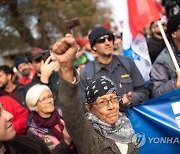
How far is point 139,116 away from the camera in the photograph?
3.54m

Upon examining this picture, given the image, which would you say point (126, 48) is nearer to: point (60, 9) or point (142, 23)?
point (142, 23)

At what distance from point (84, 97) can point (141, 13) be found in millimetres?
1206

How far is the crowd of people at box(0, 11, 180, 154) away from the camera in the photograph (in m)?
2.05

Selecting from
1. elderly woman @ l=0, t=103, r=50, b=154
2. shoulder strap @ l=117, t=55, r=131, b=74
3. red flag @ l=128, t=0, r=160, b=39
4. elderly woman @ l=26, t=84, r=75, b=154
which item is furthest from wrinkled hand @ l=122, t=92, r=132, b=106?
elderly woman @ l=0, t=103, r=50, b=154

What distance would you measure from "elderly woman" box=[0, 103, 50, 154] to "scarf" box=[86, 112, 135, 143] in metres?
0.41

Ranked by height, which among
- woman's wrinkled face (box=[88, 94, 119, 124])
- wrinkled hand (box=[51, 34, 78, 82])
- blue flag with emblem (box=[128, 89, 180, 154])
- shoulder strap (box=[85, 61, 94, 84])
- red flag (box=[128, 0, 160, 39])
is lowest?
blue flag with emblem (box=[128, 89, 180, 154])

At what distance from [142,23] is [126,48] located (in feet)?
2.83

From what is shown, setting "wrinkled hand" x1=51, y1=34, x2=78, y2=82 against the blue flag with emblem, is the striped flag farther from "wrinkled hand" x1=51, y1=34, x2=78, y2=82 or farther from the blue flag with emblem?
"wrinkled hand" x1=51, y1=34, x2=78, y2=82

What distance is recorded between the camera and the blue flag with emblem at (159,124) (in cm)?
329

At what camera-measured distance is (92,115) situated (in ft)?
8.10

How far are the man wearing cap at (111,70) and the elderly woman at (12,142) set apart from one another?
135cm

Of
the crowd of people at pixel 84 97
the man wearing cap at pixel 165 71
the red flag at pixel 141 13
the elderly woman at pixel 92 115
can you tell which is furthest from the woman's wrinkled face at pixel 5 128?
the red flag at pixel 141 13

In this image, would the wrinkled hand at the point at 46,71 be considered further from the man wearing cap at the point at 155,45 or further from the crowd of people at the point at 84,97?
the man wearing cap at the point at 155,45

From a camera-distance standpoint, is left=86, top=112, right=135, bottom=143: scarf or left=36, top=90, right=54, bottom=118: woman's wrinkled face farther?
left=36, top=90, right=54, bottom=118: woman's wrinkled face
